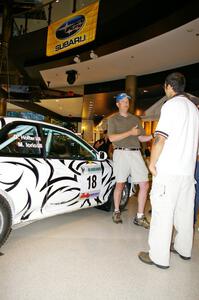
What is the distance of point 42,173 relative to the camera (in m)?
2.85

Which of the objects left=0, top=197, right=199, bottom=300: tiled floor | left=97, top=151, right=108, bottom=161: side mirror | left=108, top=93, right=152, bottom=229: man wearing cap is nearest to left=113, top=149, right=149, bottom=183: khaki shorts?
left=108, top=93, right=152, bottom=229: man wearing cap

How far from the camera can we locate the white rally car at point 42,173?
8.45 feet

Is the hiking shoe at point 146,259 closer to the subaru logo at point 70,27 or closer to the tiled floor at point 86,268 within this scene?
the tiled floor at point 86,268

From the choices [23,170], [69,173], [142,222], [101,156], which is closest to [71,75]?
[101,156]

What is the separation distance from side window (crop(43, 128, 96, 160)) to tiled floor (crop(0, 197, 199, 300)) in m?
0.92

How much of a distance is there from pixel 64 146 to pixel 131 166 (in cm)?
92

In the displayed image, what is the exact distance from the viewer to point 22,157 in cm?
272

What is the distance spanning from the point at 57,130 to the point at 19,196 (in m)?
0.97

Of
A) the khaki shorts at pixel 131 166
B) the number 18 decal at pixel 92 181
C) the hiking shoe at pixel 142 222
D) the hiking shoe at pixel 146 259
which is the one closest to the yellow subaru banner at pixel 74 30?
the khaki shorts at pixel 131 166

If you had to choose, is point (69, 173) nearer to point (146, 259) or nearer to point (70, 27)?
point (146, 259)

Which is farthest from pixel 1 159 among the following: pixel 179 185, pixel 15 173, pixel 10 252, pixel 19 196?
pixel 179 185

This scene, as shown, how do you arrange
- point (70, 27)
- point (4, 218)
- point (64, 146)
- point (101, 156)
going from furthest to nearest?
point (70, 27) < point (101, 156) < point (64, 146) < point (4, 218)

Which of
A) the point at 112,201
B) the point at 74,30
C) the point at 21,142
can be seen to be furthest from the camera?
the point at 74,30

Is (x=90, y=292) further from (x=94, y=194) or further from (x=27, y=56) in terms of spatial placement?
(x=27, y=56)
